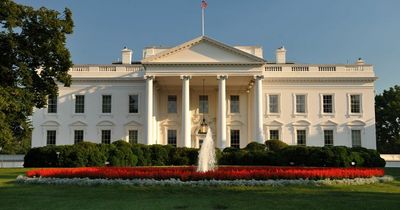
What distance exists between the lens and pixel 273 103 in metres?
42.8

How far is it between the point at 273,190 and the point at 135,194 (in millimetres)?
4363

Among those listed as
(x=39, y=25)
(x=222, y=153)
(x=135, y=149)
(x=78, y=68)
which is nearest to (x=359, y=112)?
(x=222, y=153)

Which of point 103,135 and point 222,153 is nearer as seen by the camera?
point 222,153

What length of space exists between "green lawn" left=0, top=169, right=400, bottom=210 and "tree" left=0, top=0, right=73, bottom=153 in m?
8.39

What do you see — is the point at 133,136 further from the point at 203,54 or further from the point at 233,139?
the point at 203,54

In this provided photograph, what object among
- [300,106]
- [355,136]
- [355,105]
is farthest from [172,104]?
[355,136]

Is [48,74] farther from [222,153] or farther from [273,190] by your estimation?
[273,190]

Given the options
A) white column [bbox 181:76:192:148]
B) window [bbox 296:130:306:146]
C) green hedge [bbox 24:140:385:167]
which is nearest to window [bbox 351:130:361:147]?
window [bbox 296:130:306:146]

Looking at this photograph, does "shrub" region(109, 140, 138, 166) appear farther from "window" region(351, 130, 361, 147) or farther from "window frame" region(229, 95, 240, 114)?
"window" region(351, 130, 361, 147)

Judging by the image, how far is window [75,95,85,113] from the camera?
141ft

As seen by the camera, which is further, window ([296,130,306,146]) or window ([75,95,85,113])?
window ([75,95,85,113])

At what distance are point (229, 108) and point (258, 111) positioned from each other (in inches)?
201

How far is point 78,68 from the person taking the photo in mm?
43281

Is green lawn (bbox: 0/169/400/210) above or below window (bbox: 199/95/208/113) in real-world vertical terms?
below
